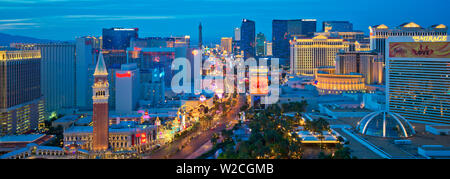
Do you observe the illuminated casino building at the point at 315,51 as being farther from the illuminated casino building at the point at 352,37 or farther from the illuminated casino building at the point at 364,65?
the illuminated casino building at the point at 364,65

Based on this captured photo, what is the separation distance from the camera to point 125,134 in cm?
3662

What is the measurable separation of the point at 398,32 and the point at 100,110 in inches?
2169

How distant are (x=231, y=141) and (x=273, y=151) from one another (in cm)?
825

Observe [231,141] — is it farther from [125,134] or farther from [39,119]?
[39,119]

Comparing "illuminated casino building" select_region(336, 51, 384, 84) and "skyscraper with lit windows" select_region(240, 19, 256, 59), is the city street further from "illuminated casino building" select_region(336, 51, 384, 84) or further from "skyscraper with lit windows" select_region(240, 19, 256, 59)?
"skyscraper with lit windows" select_region(240, 19, 256, 59)

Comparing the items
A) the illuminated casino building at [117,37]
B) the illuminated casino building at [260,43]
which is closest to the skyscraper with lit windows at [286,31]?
the illuminated casino building at [260,43]

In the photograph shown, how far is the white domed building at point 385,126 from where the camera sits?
33562 millimetres

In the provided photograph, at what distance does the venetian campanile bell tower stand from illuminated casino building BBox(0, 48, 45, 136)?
11.2 meters

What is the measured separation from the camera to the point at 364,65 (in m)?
70.6

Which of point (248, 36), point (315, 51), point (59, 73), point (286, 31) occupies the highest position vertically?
point (248, 36)

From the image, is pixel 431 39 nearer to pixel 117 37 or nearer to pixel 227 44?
pixel 117 37

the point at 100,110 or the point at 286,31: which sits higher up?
the point at 286,31

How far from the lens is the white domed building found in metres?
33.6

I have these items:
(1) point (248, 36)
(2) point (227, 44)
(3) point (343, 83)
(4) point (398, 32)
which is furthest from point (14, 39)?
(2) point (227, 44)
